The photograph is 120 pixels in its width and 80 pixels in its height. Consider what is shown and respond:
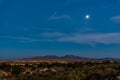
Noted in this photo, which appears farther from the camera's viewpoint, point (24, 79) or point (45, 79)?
point (24, 79)

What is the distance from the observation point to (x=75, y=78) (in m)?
36.5

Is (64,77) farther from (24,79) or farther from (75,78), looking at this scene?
(24,79)

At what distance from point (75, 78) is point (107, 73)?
182 inches

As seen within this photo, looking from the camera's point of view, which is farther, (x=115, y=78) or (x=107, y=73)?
(x=107, y=73)

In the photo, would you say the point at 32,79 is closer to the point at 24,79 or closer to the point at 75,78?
the point at 24,79

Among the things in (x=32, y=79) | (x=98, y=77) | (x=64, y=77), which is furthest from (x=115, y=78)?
(x=32, y=79)

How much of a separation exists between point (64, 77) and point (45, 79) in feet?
6.58

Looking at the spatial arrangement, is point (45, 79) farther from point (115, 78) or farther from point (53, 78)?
point (115, 78)

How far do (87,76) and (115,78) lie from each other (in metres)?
3.44

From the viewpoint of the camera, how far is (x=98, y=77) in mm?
37250

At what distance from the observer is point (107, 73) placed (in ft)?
129

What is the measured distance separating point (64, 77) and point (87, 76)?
270cm

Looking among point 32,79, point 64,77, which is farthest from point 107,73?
point 32,79

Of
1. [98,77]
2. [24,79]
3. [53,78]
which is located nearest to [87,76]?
[98,77]
